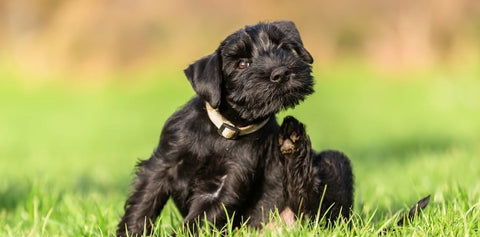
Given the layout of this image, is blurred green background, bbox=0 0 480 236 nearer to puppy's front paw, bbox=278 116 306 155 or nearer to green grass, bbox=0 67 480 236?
green grass, bbox=0 67 480 236

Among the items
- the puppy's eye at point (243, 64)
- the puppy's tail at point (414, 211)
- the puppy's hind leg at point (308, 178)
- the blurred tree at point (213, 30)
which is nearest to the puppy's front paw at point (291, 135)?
the puppy's hind leg at point (308, 178)

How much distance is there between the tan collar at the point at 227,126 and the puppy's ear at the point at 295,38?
1.58ft

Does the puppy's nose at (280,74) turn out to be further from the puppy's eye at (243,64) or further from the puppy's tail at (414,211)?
the puppy's tail at (414,211)

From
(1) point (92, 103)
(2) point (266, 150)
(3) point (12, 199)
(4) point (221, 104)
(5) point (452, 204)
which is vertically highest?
(4) point (221, 104)

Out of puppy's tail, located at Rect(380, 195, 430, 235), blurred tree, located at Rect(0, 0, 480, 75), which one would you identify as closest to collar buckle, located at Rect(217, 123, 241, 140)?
puppy's tail, located at Rect(380, 195, 430, 235)

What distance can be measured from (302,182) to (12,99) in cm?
1659

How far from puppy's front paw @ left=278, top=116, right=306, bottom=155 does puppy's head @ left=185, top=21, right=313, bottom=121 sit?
125 mm

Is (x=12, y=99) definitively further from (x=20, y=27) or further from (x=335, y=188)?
(x=335, y=188)

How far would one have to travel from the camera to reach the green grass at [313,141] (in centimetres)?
438

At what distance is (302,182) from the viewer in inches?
168

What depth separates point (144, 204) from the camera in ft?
13.6

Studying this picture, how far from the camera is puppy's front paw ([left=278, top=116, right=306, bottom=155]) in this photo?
4.16 meters

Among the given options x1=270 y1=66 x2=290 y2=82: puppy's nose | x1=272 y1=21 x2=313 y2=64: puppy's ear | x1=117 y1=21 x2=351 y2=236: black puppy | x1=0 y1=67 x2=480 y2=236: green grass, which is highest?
x1=272 y1=21 x2=313 y2=64: puppy's ear

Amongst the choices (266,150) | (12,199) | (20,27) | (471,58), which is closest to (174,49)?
(20,27)
